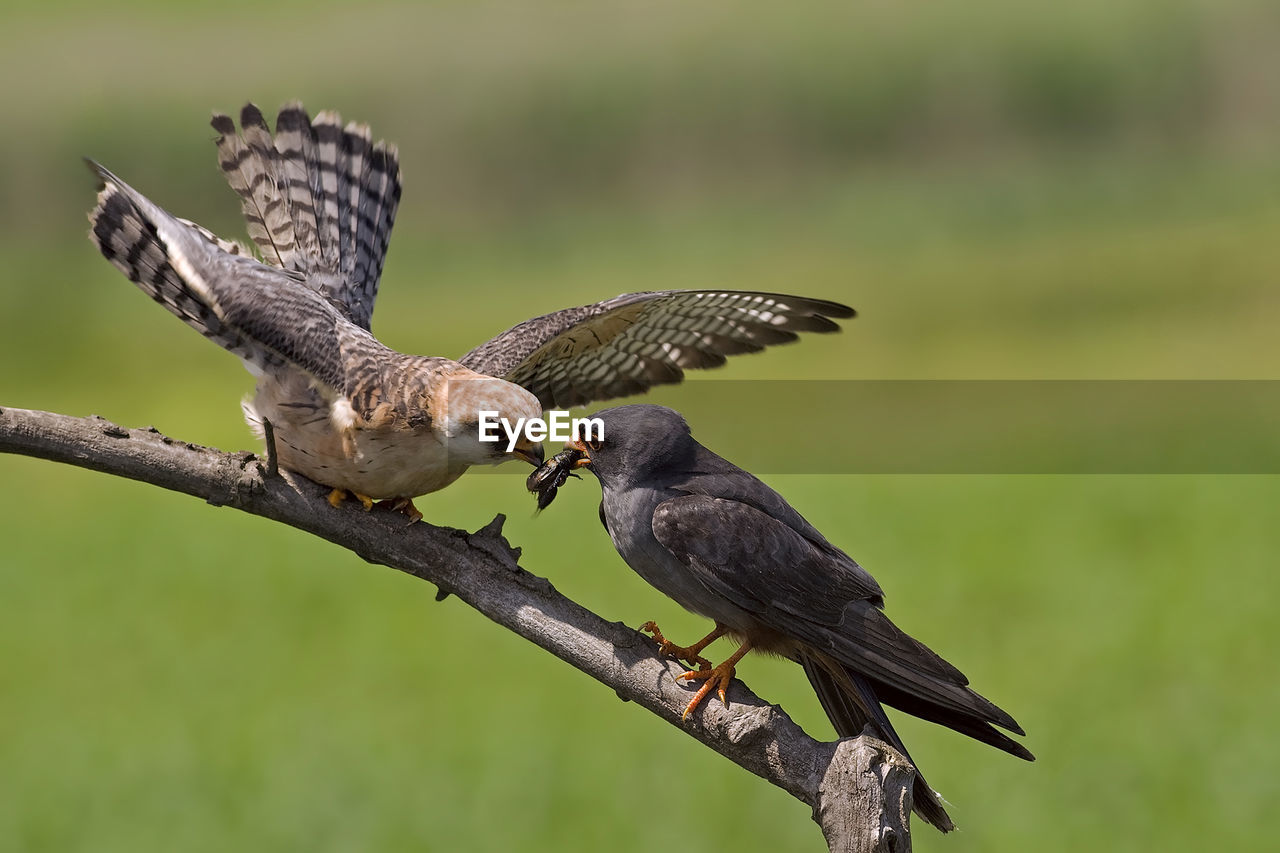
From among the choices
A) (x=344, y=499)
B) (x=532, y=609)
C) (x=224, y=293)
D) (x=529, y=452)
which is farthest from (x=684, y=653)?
(x=224, y=293)

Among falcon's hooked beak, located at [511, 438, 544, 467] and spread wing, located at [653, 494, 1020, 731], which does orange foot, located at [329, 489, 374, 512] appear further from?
spread wing, located at [653, 494, 1020, 731]

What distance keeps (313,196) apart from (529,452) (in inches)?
78.3

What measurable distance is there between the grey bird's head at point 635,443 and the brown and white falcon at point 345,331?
0.93ft

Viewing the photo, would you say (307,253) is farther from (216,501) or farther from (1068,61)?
(1068,61)

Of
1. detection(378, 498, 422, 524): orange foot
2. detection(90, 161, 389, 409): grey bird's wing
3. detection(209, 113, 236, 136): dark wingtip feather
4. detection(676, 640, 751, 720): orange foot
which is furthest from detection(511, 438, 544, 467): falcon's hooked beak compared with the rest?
detection(209, 113, 236, 136): dark wingtip feather

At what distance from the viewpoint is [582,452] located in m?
3.84

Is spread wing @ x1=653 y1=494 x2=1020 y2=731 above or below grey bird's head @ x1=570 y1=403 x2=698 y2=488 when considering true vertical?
below

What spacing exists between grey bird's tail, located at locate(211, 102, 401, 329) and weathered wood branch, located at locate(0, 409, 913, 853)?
1.27 meters

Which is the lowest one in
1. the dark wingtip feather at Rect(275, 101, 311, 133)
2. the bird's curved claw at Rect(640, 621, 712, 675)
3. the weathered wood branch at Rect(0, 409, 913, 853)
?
the weathered wood branch at Rect(0, 409, 913, 853)

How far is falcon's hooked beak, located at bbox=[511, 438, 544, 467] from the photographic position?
396 centimetres

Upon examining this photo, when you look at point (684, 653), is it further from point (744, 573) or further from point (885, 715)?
point (885, 715)

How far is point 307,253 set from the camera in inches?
209

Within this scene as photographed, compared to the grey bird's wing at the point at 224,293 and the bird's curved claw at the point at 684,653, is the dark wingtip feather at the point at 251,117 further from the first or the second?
the bird's curved claw at the point at 684,653

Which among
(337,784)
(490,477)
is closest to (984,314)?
(490,477)
